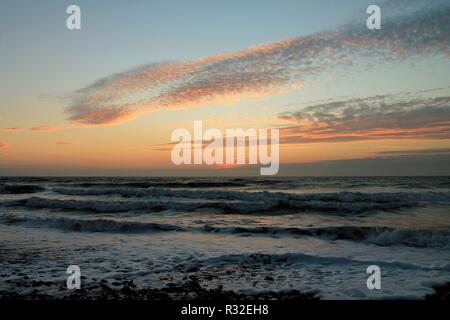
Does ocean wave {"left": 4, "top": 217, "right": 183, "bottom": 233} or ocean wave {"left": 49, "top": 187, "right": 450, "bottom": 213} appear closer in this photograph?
ocean wave {"left": 4, "top": 217, "right": 183, "bottom": 233}

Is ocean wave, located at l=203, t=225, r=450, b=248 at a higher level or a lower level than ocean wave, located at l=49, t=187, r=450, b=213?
higher

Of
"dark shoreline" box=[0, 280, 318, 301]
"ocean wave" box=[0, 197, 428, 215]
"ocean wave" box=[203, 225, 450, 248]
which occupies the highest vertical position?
"dark shoreline" box=[0, 280, 318, 301]

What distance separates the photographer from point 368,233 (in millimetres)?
12664

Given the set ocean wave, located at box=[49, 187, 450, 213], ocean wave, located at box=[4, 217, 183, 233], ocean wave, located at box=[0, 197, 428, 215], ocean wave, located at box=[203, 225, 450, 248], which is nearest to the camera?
ocean wave, located at box=[203, 225, 450, 248]

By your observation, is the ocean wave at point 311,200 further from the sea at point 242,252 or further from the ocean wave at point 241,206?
the sea at point 242,252

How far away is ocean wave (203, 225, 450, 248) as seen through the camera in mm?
11247

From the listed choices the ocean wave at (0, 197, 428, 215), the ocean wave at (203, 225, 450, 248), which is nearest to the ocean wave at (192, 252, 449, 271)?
the ocean wave at (203, 225, 450, 248)

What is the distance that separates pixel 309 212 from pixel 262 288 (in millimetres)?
13249

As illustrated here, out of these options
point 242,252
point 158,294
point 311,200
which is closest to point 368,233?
point 242,252

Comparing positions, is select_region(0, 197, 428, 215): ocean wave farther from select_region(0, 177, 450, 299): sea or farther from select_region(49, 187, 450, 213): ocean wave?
select_region(0, 177, 450, 299): sea

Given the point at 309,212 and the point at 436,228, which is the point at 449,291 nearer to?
the point at 436,228

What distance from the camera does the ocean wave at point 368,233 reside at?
Result: 11247 millimetres

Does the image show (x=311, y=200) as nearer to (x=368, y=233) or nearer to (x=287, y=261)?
(x=368, y=233)
